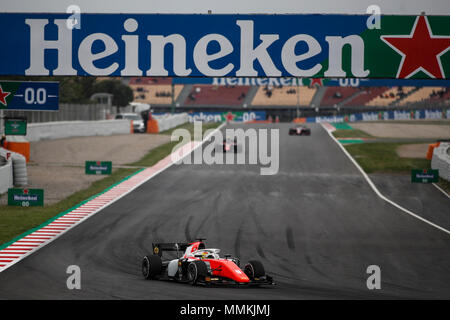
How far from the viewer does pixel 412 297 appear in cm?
1201

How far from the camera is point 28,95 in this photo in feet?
58.8

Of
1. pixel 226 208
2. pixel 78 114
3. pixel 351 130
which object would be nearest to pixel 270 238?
pixel 226 208

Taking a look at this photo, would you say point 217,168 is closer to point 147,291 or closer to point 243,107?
point 147,291

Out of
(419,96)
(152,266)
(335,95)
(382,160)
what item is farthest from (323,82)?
(335,95)

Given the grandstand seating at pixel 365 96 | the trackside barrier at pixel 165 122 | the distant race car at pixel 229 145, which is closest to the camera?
the distant race car at pixel 229 145

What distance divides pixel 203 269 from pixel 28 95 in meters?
8.05

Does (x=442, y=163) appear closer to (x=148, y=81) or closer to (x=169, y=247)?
(x=169, y=247)

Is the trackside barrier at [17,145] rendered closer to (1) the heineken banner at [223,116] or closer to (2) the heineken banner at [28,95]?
(2) the heineken banner at [28,95]

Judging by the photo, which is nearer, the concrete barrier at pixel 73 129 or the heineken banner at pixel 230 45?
the heineken banner at pixel 230 45

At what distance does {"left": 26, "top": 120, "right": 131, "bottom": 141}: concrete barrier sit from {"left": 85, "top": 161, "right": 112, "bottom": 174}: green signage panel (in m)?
12.0

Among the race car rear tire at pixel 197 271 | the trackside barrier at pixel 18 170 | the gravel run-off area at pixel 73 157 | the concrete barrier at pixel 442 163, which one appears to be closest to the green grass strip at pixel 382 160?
the concrete barrier at pixel 442 163

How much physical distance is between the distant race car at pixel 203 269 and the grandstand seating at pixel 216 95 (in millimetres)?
93020

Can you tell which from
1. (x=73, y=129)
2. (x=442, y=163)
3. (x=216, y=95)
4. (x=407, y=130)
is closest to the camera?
(x=442, y=163)

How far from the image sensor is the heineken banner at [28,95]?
17609 mm
